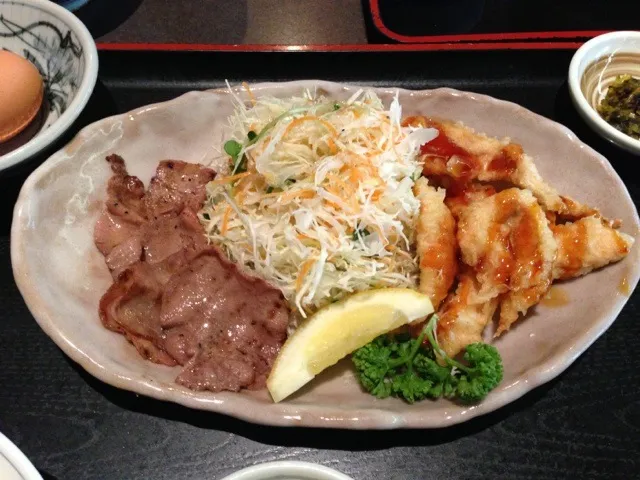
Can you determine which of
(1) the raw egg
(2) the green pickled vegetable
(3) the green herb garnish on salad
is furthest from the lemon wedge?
(1) the raw egg

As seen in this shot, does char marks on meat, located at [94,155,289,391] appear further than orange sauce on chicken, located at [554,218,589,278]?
No

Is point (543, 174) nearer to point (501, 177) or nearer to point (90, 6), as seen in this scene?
point (501, 177)

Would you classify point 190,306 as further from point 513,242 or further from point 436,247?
point 513,242

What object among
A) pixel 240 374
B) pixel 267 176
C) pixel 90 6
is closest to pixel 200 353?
pixel 240 374

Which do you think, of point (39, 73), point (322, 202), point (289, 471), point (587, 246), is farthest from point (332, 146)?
point (39, 73)

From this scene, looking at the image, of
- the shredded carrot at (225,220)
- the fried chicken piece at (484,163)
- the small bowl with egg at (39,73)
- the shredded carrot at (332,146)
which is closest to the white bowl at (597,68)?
the fried chicken piece at (484,163)

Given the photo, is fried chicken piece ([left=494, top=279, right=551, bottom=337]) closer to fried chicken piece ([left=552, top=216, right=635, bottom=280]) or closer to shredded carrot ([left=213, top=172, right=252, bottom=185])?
fried chicken piece ([left=552, top=216, right=635, bottom=280])
